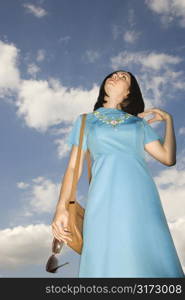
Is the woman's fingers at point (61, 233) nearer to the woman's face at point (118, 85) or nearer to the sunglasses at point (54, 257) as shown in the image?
the sunglasses at point (54, 257)

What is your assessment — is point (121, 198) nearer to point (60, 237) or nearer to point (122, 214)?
point (122, 214)

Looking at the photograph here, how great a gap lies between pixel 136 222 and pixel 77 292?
2.29 feet

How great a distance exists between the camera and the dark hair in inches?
173

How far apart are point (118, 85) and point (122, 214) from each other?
1663mm

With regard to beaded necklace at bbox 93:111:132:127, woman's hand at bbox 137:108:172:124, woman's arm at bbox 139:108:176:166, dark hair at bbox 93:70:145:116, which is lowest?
woman's arm at bbox 139:108:176:166

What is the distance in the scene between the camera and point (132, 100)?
4438mm

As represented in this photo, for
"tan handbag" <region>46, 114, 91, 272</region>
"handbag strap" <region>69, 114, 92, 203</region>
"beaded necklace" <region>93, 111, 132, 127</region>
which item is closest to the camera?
"tan handbag" <region>46, 114, 91, 272</region>

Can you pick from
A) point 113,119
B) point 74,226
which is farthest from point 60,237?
point 113,119

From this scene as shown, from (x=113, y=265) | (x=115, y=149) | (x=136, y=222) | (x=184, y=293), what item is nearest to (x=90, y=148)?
(x=115, y=149)

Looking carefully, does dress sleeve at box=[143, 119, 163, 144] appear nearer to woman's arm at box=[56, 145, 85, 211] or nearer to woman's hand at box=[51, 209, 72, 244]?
woman's arm at box=[56, 145, 85, 211]

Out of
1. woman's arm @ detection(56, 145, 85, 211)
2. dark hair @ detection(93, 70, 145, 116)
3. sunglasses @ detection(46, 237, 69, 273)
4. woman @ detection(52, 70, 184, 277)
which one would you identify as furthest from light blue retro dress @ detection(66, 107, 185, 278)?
dark hair @ detection(93, 70, 145, 116)

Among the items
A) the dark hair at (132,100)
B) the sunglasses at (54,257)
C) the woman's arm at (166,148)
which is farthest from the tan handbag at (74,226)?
the dark hair at (132,100)

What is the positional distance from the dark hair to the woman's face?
0.18 ft

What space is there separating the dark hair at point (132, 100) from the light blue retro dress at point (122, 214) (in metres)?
0.46
